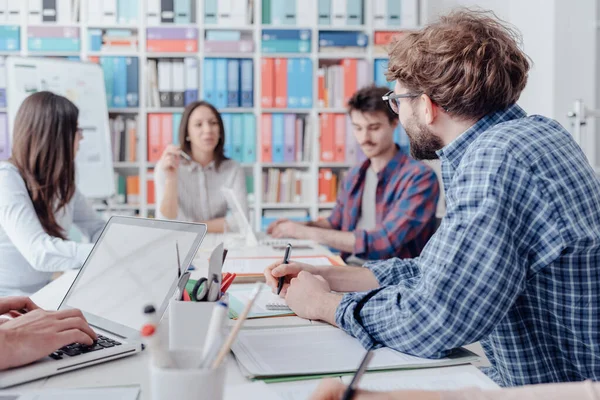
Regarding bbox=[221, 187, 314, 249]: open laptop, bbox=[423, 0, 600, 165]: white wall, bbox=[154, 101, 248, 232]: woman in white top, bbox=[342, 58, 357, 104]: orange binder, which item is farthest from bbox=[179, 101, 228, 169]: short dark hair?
bbox=[423, 0, 600, 165]: white wall

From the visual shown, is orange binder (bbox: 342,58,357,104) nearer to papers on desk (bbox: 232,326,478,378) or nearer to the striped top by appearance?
the striped top

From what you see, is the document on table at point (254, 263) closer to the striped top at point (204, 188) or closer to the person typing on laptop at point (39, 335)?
the person typing on laptop at point (39, 335)

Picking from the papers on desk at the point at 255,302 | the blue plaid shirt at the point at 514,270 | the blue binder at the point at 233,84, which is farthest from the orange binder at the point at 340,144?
the blue plaid shirt at the point at 514,270

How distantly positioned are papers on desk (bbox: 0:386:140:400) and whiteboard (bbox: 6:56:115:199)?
301 centimetres

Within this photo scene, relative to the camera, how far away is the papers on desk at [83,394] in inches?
28.5

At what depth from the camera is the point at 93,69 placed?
3623mm

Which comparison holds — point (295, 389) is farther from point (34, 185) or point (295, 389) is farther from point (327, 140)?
point (327, 140)

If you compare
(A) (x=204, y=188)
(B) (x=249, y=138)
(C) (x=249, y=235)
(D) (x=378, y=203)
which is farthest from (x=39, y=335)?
(B) (x=249, y=138)

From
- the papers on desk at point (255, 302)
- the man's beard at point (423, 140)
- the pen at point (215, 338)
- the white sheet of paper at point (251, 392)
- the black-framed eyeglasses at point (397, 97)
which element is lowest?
the papers on desk at point (255, 302)

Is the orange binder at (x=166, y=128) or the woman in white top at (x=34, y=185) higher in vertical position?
the orange binder at (x=166, y=128)

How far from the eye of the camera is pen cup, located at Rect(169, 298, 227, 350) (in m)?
0.83

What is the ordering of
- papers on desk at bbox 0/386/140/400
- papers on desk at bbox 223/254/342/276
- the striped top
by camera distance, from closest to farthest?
A: papers on desk at bbox 0/386/140/400 → papers on desk at bbox 223/254/342/276 → the striped top

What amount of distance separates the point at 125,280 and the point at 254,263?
760mm

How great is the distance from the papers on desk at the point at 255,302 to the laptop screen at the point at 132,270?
0.54ft
